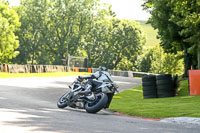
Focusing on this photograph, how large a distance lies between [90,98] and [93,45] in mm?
77432

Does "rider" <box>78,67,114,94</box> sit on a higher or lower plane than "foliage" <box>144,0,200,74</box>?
lower

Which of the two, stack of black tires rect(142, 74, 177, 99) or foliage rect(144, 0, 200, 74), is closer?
stack of black tires rect(142, 74, 177, 99)

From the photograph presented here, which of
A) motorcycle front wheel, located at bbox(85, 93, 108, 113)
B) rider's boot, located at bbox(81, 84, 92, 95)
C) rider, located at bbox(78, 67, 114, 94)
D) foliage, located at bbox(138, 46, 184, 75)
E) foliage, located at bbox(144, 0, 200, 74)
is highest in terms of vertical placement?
foliage, located at bbox(144, 0, 200, 74)

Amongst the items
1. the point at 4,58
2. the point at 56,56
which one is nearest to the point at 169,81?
the point at 4,58

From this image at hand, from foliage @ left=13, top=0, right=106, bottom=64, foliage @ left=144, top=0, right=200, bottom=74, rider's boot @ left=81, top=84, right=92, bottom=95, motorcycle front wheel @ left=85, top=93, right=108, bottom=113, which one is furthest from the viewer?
foliage @ left=13, top=0, right=106, bottom=64

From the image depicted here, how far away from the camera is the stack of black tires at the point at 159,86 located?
865 inches

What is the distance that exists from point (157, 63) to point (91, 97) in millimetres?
97815

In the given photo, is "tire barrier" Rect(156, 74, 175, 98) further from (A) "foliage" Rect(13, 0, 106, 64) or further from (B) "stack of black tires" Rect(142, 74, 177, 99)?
(A) "foliage" Rect(13, 0, 106, 64)

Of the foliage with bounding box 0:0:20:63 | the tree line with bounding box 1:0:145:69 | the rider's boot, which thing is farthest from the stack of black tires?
the tree line with bounding box 1:0:145:69

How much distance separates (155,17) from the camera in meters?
32.8

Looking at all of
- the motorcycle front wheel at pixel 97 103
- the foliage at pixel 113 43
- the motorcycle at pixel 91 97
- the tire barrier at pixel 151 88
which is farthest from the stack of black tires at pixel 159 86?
the foliage at pixel 113 43

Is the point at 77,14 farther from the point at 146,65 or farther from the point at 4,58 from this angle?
the point at 146,65

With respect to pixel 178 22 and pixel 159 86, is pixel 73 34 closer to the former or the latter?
pixel 178 22

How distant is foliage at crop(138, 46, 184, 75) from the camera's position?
321 feet
